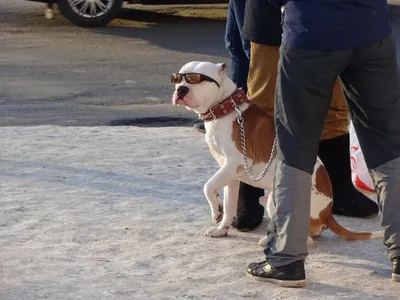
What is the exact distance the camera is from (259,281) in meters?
4.60

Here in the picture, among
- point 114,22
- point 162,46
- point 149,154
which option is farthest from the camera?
point 114,22

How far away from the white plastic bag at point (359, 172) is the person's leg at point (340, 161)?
3.5 inches

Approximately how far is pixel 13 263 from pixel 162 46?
8.34 m

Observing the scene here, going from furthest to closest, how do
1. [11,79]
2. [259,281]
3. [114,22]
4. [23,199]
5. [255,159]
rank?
[114,22] → [11,79] → [23,199] → [255,159] → [259,281]

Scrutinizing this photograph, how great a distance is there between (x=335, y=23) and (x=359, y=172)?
5.87 ft

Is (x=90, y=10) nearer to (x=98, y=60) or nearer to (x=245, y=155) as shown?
(x=98, y=60)

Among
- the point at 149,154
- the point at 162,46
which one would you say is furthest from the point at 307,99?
the point at 162,46

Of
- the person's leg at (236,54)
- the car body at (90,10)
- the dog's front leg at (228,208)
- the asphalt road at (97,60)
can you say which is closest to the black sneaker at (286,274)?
the dog's front leg at (228,208)

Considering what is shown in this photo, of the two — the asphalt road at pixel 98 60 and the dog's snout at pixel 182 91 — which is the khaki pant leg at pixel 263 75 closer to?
the dog's snout at pixel 182 91

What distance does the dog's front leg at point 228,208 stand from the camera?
17.0 feet

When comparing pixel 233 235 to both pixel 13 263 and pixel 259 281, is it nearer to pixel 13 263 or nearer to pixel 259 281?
pixel 259 281

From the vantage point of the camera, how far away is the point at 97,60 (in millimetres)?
12055

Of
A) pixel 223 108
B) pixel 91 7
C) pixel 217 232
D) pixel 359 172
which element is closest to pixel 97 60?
pixel 91 7

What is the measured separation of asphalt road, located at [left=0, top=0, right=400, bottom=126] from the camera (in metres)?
9.34
